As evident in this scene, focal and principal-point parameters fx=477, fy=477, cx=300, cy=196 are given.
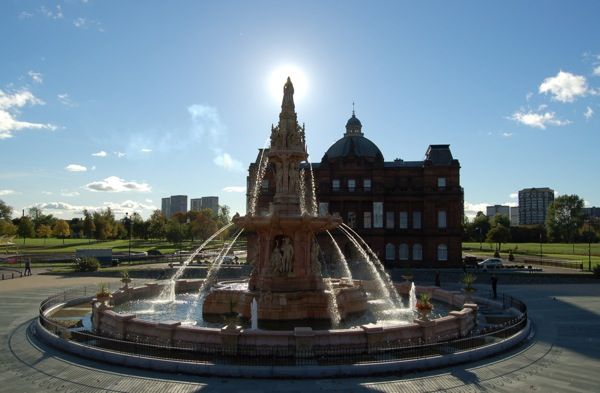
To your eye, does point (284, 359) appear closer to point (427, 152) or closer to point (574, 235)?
point (427, 152)

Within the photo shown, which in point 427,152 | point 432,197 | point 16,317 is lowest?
point 16,317

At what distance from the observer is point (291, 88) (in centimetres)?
2480

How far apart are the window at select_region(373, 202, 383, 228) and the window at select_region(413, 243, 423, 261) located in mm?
5624

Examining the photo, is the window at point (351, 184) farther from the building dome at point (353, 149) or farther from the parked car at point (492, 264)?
the parked car at point (492, 264)

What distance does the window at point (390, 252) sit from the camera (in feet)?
209

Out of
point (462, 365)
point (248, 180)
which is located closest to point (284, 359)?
point (462, 365)

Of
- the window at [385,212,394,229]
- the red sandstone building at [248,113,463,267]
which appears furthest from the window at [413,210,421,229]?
the window at [385,212,394,229]

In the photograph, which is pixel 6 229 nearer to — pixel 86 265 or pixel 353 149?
pixel 86 265

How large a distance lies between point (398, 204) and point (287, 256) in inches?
1767

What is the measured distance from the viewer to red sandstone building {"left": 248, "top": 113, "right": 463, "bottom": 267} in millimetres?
62750

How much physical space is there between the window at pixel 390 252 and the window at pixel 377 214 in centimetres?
316

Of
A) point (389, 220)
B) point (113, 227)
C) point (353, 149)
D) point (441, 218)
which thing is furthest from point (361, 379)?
point (113, 227)

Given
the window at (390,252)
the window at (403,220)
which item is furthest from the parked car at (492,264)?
the window at (390,252)

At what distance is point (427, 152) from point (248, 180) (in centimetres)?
2619
